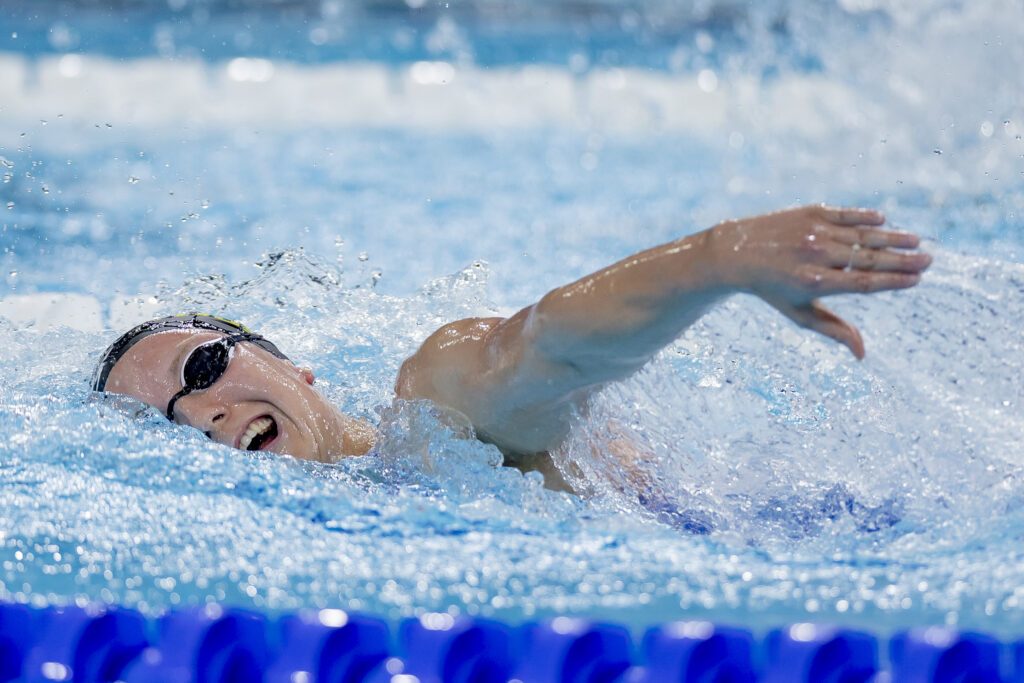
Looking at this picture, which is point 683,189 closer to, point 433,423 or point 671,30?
point 671,30

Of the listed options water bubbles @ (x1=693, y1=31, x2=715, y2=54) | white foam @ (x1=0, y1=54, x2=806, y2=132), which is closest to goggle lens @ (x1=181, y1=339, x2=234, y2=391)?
white foam @ (x1=0, y1=54, x2=806, y2=132)

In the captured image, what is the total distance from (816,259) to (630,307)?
0.82ft

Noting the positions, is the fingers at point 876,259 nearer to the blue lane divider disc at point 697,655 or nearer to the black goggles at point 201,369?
the blue lane divider disc at point 697,655

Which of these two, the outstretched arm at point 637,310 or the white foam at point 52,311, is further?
the white foam at point 52,311

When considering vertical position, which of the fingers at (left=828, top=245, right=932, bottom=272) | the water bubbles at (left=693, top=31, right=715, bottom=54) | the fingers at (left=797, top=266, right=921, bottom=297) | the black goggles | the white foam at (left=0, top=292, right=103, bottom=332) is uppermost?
the water bubbles at (left=693, top=31, right=715, bottom=54)

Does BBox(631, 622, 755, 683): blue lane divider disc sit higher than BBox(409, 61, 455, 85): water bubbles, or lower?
lower

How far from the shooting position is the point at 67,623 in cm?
149

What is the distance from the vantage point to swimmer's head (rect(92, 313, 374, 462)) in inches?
80.5

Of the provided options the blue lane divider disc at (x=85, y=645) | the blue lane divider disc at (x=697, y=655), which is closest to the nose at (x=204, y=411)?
the blue lane divider disc at (x=85, y=645)

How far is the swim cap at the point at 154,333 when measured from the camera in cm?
213

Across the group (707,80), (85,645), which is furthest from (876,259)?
(707,80)

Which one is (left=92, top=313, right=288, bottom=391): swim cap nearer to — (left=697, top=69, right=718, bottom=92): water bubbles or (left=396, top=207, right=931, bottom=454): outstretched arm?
(left=396, top=207, right=931, bottom=454): outstretched arm

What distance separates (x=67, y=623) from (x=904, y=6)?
579 cm

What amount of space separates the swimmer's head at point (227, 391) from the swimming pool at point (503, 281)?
0.06 m
